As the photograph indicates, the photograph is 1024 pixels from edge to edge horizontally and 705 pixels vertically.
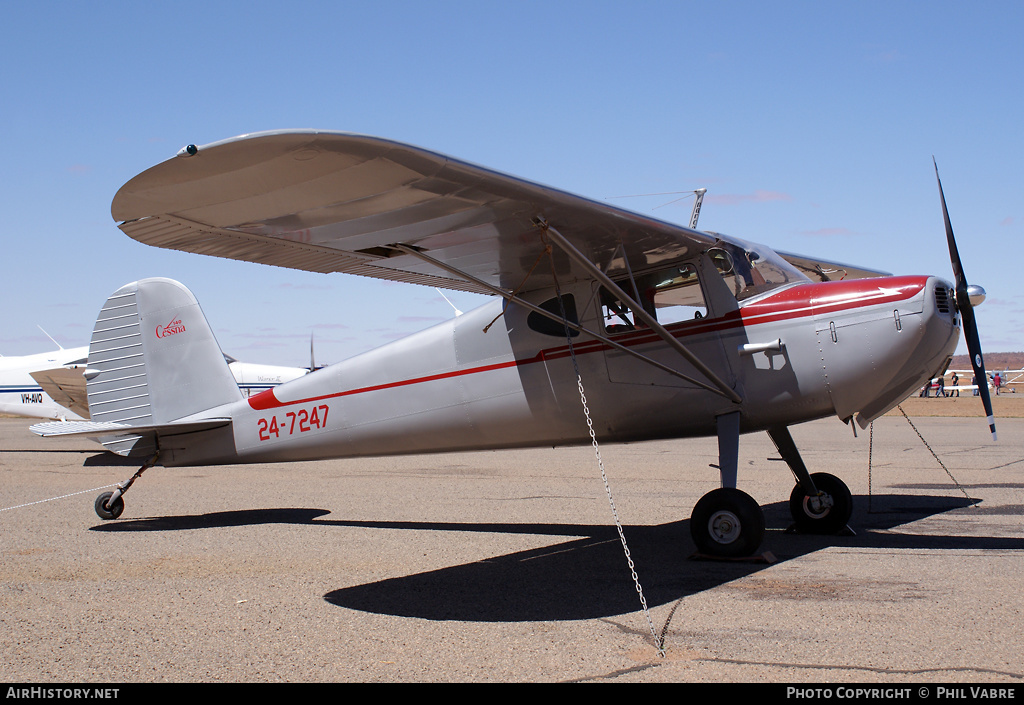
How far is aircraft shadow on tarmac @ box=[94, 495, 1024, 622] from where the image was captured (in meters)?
5.25

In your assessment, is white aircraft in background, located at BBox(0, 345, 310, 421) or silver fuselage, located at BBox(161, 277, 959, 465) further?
white aircraft in background, located at BBox(0, 345, 310, 421)

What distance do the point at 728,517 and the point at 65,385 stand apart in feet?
77.1

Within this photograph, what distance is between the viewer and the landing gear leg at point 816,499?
7789mm

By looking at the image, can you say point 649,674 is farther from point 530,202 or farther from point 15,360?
point 15,360

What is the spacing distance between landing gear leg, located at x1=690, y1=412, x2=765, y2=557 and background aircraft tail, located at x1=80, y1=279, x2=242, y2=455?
5879 millimetres

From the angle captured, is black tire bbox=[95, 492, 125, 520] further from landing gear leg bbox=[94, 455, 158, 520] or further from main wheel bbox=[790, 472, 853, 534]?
main wheel bbox=[790, 472, 853, 534]

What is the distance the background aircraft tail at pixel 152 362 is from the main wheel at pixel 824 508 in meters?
6.58

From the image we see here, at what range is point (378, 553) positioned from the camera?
7.37 metres

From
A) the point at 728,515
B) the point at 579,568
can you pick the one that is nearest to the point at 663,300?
the point at 728,515

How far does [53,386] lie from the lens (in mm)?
24203

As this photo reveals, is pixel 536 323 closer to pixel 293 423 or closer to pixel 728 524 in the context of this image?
pixel 728 524

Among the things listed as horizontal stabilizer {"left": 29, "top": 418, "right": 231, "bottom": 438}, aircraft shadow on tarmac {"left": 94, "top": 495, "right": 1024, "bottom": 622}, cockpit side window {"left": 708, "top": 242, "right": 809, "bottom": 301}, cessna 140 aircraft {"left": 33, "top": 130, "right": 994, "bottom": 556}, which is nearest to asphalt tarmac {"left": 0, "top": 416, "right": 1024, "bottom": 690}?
aircraft shadow on tarmac {"left": 94, "top": 495, "right": 1024, "bottom": 622}
